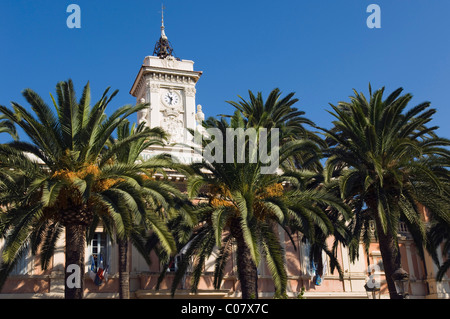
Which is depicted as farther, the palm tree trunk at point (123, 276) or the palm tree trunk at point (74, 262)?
the palm tree trunk at point (123, 276)

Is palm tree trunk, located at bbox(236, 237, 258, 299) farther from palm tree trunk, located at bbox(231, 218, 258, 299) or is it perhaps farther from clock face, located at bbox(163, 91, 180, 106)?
clock face, located at bbox(163, 91, 180, 106)

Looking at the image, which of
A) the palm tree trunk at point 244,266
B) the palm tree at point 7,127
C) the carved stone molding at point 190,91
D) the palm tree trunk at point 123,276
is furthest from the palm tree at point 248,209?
the carved stone molding at point 190,91

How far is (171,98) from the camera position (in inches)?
1575

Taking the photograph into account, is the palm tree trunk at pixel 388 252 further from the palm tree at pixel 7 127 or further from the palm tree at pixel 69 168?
the palm tree at pixel 7 127

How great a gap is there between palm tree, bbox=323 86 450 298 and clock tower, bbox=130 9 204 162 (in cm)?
1380

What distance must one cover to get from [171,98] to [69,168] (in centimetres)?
1832

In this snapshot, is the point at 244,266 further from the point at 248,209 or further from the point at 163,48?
the point at 163,48

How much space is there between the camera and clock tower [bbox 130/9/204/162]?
38.9 meters

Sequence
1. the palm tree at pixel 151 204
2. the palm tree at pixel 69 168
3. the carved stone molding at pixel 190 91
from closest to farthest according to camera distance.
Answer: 1. the palm tree at pixel 151 204
2. the palm tree at pixel 69 168
3. the carved stone molding at pixel 190 91

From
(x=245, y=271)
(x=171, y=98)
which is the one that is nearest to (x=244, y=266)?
(x=245, y=271)

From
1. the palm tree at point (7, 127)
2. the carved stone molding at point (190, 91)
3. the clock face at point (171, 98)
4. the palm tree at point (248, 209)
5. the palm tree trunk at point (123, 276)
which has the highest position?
the carved stone molding at point (190, 91)

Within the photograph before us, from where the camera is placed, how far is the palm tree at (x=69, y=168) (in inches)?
856

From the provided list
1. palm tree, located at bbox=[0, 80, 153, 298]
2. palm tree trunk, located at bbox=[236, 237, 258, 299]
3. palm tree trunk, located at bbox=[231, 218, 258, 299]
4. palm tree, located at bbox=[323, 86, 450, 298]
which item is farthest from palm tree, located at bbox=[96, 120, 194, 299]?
palm tree, located at bbox=[323, 86, 450, 298]
